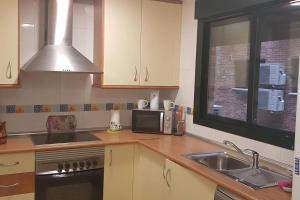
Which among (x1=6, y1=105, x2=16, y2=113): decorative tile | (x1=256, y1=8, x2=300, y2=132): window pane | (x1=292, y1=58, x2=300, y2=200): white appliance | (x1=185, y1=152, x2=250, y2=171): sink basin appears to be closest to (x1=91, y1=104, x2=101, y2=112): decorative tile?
(x1=6, y1=105, x2=16, y2=113): decorative tile

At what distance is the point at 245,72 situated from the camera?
242 centimetres

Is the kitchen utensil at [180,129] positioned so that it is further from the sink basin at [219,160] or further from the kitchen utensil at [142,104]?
the sink basin at [219,160]

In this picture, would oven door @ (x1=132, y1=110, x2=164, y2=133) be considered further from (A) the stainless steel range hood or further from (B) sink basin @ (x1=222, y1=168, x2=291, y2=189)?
(B) sink basin @ (x1=222, y1=168, x2=291, y2=189)

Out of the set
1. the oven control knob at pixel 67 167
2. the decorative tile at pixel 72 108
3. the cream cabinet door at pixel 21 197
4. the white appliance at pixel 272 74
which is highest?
the white appliance at pixel 272 74

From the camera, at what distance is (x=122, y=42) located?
286 cm

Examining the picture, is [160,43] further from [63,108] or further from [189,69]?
[63,108]

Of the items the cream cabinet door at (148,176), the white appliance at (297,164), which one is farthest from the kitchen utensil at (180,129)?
the white appliance at (297,164)

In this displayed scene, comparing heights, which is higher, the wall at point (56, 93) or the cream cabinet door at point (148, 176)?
the wall at point (56, 93)

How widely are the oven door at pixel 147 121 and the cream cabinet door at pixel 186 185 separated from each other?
0.79 metres

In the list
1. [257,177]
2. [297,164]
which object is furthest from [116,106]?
[297,164]

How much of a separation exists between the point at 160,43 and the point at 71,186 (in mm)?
1498

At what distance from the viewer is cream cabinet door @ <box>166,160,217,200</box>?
1.85 meters

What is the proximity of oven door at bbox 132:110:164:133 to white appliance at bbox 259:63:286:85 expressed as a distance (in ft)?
3.42

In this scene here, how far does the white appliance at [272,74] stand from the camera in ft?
6.96
